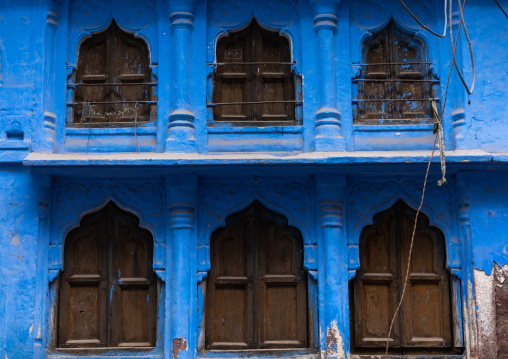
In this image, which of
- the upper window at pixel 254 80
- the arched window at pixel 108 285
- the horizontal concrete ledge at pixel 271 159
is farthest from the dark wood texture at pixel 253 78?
the arched window at pixel 108 285

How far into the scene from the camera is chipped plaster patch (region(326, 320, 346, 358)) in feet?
19.5

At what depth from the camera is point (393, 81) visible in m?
6.55

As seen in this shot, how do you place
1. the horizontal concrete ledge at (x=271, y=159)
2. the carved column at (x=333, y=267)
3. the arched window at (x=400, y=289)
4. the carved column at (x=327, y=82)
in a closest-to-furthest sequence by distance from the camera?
the horizontal concrete ledge at (x=271, y=159), the carved column at (x=333, y=267), the arched window at (x=400, y=289), the carved column at (x=327, y=82)

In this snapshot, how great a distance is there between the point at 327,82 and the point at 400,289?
217cm

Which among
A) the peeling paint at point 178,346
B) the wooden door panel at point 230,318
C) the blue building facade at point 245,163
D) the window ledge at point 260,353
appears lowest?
the window ledge at point 260,353

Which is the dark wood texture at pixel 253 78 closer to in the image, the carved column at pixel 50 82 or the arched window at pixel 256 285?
the arched window at pixel 256 285

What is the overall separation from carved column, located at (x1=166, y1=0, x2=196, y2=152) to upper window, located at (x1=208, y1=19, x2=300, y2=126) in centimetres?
30

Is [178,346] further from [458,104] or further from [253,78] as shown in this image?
[458,104]

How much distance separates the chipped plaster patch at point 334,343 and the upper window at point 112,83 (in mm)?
2744

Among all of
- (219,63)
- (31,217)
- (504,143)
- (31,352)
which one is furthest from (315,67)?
(31,352)

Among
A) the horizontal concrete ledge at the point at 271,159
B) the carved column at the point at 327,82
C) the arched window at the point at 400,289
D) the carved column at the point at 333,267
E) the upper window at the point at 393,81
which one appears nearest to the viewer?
the horizontal concrete ledge at the point at 271,159

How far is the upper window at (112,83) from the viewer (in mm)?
6527

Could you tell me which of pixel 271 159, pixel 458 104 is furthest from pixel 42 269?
pixel 458 104

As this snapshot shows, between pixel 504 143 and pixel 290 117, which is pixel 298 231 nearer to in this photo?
pixel 290 117
